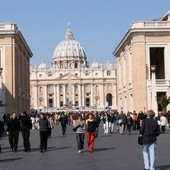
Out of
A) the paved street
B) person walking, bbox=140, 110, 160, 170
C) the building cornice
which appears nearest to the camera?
person walking, bbox=140, 110, 160, 170

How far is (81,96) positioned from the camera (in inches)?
6535

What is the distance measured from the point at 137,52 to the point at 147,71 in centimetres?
219

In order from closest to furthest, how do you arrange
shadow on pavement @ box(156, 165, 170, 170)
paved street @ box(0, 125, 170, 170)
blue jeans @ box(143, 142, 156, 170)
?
blue jeans @ box(143, 142, 156, 170) < shadow on pavement @ box(156, 165, 170, 170) < paved street @ box(0, 125, 170, 170)

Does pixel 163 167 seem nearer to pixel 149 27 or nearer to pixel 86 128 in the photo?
pixel 86 128

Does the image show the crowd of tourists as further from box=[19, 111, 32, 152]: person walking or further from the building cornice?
the building cornice

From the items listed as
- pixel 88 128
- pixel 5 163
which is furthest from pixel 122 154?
pixel 5 163

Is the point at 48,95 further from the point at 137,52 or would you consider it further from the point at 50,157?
the point at 50,157

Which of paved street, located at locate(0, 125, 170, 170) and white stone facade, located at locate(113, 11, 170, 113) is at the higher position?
white stone facade, located at locate(113, 11, 170, 113)

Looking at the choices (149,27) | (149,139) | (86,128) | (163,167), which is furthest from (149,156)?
(149,27)

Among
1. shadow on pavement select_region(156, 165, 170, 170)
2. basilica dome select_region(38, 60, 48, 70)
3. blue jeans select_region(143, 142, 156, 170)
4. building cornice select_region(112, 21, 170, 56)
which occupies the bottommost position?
shadow on pavement select_region(156, 165, 170, 170)

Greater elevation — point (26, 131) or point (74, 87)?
point (74, 87)

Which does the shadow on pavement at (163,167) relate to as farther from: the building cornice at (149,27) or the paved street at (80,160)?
the building cornice at (149,27)

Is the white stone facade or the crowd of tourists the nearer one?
the crowd of tourists

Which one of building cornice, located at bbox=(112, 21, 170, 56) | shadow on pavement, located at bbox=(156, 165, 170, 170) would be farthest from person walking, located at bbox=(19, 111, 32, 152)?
building cornice, located at bbox=(112, 21, 170, 56)
